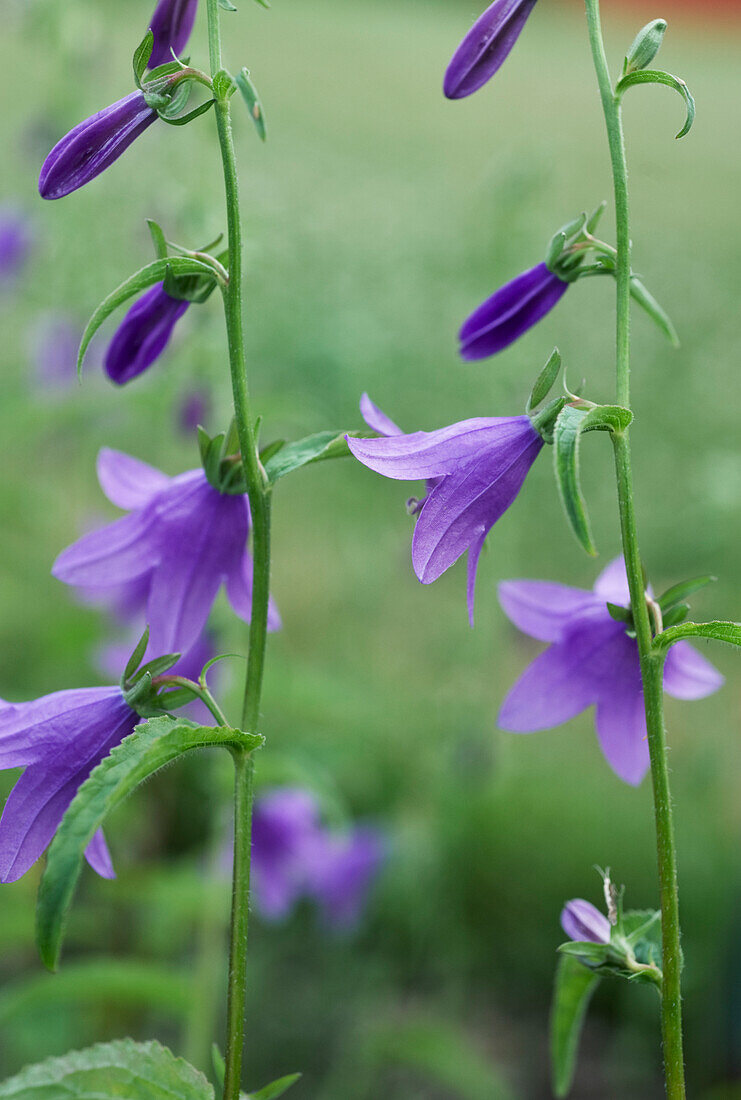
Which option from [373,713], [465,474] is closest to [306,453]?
[465,474]

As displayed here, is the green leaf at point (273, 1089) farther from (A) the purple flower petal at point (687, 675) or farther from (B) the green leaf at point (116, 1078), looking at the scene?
(A) the purple flower petal at point (687, 675)

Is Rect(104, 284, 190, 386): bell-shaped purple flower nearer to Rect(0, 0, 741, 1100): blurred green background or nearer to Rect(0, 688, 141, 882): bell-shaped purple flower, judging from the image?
Rect(0, 688, 141, 882): bell-shaped purple flower

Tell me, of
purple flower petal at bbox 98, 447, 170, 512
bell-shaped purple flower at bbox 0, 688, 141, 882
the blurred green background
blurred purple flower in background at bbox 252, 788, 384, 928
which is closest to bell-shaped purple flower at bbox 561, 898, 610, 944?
bell-shaped purple flower at bbox 0, 688, 141, 882

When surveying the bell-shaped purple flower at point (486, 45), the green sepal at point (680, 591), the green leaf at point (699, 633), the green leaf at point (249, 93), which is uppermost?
the bell-shaped purple flower at point (486, 45)

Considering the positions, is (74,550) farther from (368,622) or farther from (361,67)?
(361,67)

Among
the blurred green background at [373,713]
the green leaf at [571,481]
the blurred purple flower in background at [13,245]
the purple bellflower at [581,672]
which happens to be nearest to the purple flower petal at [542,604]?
the purple bellflower at [581,672]

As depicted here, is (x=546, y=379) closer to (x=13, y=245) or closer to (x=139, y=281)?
(x=139, y=281)

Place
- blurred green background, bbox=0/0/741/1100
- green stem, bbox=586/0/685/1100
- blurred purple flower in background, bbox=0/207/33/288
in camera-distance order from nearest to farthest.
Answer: green stem, bbox=586/0/685/1100
blurred green background, bbox=0/0/741/1100
blurred purple flower in background, bbox=0/207/33/288
